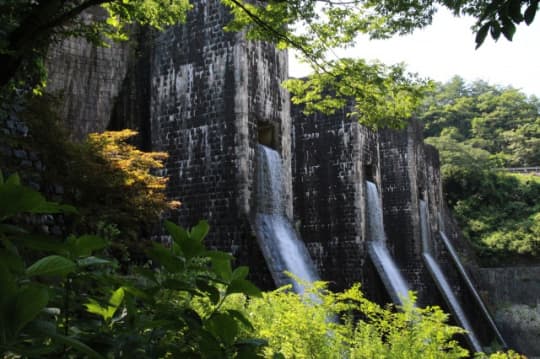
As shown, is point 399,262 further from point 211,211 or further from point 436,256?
point 211,211

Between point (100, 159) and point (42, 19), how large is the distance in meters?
4.95

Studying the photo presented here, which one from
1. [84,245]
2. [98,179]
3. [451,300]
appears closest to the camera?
[84,245]

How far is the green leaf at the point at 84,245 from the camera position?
105cm

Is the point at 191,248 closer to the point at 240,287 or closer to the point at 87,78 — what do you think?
the point at 240,287

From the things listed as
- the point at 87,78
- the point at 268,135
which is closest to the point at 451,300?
the point at 268,135

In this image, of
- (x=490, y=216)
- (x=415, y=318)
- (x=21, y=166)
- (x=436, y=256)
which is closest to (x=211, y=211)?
(x=21, y=166)

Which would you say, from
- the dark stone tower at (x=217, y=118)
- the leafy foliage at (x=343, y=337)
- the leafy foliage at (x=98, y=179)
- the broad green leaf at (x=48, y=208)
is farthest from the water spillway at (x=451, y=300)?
the broad green leaf at (x=48, y=208)

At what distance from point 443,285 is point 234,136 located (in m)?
11.2

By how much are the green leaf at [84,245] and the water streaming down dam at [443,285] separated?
16832mm

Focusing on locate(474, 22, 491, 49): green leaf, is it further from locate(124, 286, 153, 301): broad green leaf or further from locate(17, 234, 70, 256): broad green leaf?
locate(17, 234, 70, 256): broad green leaf

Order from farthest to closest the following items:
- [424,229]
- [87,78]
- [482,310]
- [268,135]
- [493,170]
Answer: [493,170] → [424,229] → [482,310] → [87,78] → [268,135]

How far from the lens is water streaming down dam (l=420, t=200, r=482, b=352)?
16906 mm

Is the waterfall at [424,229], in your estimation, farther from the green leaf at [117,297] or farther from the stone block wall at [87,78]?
the green leaf at [117,297]

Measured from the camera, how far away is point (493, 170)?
2970 cm
